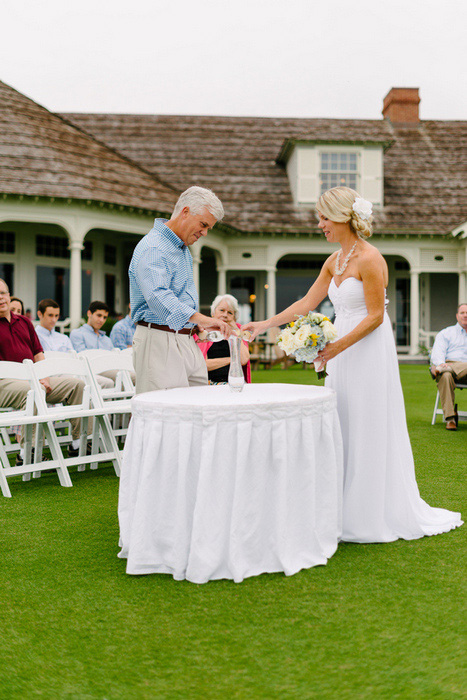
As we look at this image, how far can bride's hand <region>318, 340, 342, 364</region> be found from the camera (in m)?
4.07

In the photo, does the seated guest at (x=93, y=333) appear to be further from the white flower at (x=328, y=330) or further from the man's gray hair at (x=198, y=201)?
the white flower at (x=328, y=330)

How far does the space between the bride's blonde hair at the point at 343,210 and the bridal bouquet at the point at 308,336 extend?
0.61 meters

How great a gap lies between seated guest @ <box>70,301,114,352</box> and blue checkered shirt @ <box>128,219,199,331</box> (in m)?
5.48

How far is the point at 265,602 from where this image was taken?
3.18 meters

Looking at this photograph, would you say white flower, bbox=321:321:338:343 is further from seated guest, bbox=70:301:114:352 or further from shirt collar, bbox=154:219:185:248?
seated guest, bbox=70:301:114:352

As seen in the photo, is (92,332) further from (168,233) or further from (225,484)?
(225,484)

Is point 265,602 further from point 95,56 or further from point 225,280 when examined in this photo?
point 95,56

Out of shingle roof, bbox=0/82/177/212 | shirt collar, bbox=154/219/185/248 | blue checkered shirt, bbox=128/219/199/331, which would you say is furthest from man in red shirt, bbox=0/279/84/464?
shingle roof, bbox=0/82/177/212

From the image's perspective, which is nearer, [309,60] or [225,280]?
[225,280]

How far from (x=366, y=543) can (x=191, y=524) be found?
1.21 metres

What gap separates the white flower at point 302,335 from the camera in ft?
12.8

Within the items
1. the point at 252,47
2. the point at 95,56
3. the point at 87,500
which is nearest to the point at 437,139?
the point at 252,47

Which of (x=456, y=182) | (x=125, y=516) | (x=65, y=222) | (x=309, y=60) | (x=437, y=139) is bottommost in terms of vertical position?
(x=125, y=516)

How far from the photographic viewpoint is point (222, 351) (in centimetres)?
654
